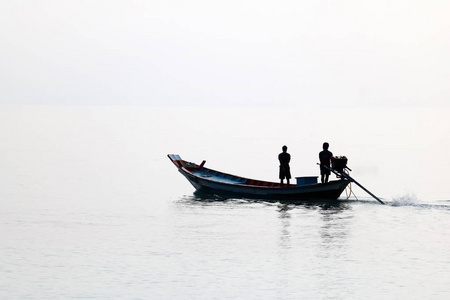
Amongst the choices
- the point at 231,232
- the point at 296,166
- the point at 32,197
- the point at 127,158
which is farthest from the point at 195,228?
the point at 127,158

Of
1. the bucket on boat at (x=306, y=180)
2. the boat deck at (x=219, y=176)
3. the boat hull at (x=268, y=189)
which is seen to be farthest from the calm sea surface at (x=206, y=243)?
the boat deck at (x=219, y=176)

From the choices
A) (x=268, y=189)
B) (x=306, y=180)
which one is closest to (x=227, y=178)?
(x=268, y=189)

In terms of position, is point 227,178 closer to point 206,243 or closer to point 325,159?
point 325,159

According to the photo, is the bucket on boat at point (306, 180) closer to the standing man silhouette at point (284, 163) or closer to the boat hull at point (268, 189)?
the boat hull at point (268, 189)

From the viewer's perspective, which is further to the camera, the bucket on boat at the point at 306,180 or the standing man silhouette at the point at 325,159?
the bucket on boat at the point at 306,180

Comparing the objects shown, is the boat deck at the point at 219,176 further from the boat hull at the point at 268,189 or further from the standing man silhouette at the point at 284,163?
the standing man silhouette at the point at 284,163

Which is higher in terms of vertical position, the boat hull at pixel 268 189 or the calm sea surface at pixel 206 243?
the boat hull at pixel 268 189

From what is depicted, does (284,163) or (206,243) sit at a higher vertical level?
(284,163)

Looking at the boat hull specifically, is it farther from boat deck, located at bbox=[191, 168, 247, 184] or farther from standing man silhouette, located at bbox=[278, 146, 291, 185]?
standing man silhouette, located at bbox=[278, 146, 291, 185]

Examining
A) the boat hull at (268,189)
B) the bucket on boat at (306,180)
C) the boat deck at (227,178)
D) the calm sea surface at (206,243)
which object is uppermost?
the boat deck at (227,178)

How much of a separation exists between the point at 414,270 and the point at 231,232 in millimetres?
7332

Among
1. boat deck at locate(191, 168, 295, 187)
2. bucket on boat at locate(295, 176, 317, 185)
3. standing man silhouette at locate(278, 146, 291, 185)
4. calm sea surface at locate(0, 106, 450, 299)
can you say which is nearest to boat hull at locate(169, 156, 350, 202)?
boat deck at locate(191, 168, 295, 187)

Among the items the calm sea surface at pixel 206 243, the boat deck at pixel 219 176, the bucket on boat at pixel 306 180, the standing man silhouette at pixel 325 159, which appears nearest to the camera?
the calm sea surface at pixel 206 243

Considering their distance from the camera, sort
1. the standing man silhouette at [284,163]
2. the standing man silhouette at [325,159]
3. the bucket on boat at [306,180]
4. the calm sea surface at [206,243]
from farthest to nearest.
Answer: the standing man silhouette at [284,163]
the bucket on boat at [306,180]
the standing man silhouette at [325,159]
the calm sea surface at [206,243]
